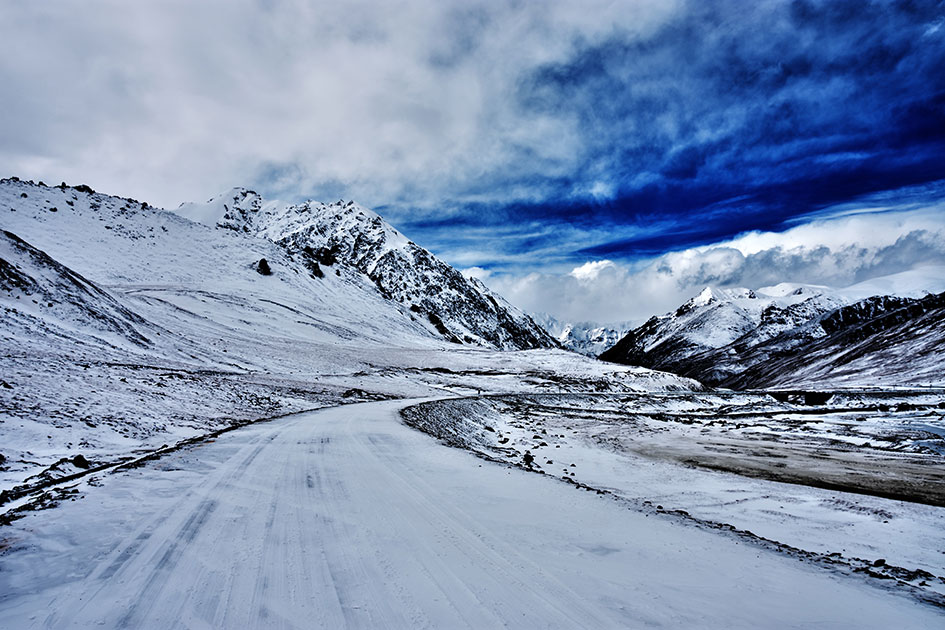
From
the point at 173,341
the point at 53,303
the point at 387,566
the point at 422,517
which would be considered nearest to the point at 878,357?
the point at 173,341

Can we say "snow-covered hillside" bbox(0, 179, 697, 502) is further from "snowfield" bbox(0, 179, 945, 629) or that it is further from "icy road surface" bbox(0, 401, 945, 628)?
"icy road surface" bbox(0, 401, 945, 628)

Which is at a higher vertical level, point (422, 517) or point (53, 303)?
point (53, 303)

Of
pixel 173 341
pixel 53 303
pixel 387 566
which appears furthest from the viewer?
pixel 173 341

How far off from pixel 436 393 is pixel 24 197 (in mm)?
109724

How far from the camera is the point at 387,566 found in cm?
454

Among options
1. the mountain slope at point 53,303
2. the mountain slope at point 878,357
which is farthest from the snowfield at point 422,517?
the mountain slope at point 878,357

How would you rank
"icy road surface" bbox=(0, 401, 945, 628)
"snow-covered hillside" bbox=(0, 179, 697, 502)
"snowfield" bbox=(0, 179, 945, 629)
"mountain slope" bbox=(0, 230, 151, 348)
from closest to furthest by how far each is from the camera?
1. "icy road surface" bbox=(0, 401, 945, 628)
2. "snowfield" bbox=(0, 179, 945, 629)
3. "snow-covered hillside" bbox=(0, 179, 697, 502)
4. "mountain slope" bbox=(0, 230, 151, 348)

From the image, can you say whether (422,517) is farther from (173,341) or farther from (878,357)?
(878,357)

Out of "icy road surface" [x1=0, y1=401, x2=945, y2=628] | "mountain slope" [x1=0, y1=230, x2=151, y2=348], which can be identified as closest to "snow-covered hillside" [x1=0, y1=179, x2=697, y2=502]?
"mountain slope" [x1=0, y1=230, x2=151, y2=348]

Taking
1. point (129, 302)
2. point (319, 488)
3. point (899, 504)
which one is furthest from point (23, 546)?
point (129, 302)

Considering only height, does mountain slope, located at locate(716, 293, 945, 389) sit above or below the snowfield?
above

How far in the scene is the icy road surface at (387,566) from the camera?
364cm

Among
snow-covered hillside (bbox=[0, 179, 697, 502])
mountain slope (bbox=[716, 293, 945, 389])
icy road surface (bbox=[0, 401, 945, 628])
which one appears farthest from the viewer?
mountain slope (bbox=[716, 293, 945, 389])

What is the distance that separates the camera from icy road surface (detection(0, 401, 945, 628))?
3639mm
